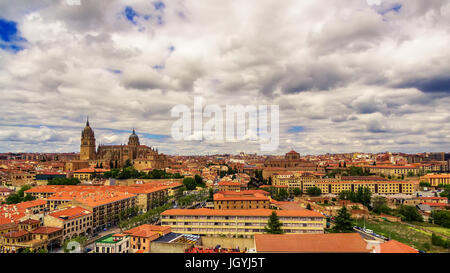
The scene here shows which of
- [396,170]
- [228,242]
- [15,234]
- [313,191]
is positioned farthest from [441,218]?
[15,234]

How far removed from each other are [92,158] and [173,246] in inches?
1248

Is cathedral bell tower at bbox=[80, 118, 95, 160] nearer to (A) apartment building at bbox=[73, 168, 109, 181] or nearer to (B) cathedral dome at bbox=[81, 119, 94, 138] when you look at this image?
(B) cathedral dome at bbox=[81, 119, 94, 138]

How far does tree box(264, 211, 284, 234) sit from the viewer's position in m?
11.8

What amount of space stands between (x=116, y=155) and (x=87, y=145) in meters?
3.75

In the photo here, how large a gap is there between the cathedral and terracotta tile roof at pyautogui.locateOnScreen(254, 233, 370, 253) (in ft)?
93.9

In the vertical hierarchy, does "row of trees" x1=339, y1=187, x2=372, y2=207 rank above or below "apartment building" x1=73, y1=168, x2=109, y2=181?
below

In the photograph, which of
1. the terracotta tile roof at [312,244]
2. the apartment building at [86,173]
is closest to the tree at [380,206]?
the terracotta tile roof at [312,244]

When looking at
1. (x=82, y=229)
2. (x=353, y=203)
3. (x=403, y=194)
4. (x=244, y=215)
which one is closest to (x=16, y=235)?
→ (x=82, y=229)

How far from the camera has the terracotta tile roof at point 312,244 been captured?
7624 mm

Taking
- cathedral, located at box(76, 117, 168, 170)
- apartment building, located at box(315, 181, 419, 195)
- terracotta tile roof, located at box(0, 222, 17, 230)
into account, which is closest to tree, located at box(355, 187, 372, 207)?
apartment building, located at box(315, 181, 419, 195)

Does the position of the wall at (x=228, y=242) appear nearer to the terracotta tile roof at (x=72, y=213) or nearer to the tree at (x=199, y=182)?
the terracotta tile roof at (x=72, y=213)

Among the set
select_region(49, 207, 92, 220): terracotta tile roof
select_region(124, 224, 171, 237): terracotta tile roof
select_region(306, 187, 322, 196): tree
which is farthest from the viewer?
select_region(306, 187, 322, 196): tree

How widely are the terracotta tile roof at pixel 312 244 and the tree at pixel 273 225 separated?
3.01 metres

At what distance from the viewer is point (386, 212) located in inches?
788
